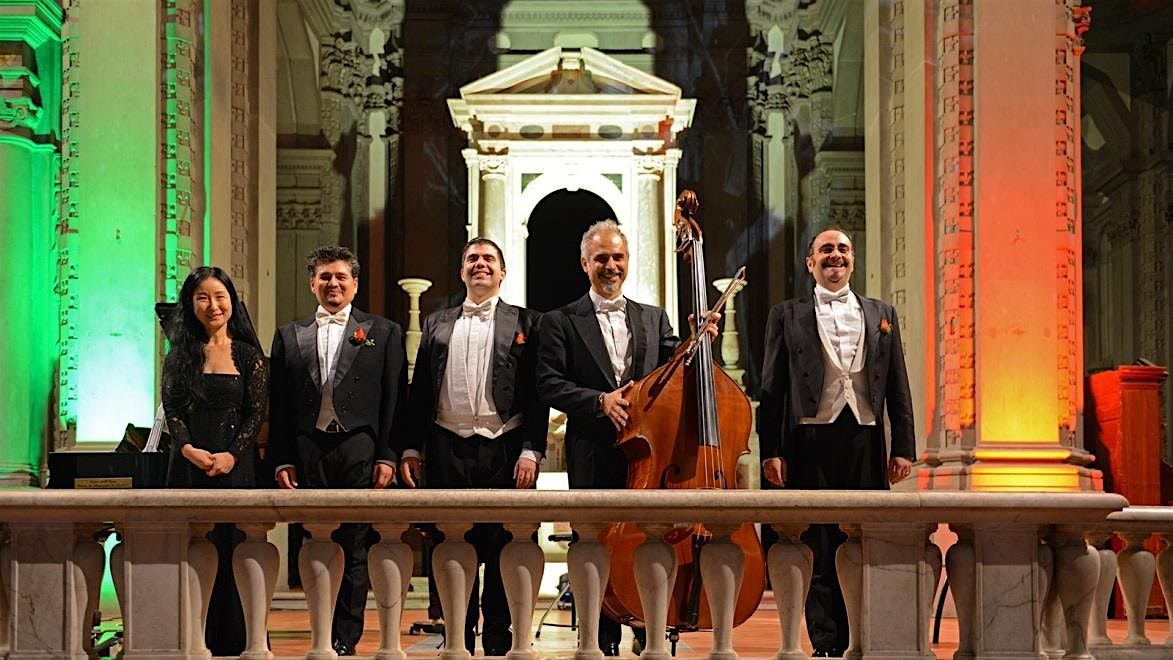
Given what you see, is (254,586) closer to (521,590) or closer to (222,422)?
(521,590)

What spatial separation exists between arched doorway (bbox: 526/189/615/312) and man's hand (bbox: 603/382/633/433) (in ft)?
30.5

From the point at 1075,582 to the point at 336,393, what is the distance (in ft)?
8.77

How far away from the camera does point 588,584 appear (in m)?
4.56

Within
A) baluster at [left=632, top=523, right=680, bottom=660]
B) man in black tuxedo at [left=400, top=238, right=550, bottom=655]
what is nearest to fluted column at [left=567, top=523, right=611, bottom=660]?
baluster at [left=632, top=523, right=680, bottom=660]

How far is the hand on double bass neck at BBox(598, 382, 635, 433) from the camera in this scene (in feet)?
17.6

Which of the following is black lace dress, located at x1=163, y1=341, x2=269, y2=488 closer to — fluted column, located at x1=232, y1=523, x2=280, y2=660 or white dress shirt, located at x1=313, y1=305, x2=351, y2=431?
white dress shirt, located at x1=313, y1=305, x2=351, y2=431

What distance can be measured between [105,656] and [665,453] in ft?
7.93

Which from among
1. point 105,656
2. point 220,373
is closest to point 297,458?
point 220,373

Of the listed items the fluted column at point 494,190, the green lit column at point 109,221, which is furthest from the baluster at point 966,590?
the fluted column at point 494,190

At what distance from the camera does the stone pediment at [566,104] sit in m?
13.4

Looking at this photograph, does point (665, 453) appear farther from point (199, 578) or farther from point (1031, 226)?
point (1031, 226)

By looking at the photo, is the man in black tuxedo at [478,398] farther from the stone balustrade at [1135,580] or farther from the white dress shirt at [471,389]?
the stone balustrade at [1135,580]

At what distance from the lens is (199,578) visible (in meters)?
4.64

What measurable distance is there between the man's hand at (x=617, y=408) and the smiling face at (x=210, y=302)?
137 centimetres
